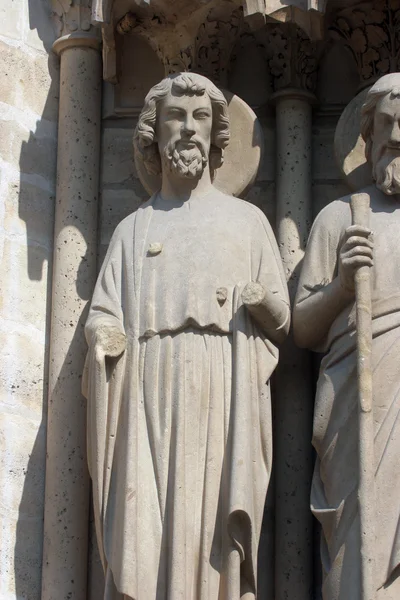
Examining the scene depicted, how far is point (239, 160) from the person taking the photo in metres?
8.24

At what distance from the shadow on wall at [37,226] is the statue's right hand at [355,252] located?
4.36 feet

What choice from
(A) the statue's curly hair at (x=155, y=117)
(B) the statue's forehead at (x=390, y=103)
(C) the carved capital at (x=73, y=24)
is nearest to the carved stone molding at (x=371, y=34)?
(B) the statue's forehead at (x=390, y=103)

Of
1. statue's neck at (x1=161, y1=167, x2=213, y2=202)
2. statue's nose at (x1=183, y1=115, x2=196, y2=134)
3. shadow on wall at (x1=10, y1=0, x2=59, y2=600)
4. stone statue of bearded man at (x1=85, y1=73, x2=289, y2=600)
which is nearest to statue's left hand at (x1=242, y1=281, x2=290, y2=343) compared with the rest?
stone statue of bearded man at (x1=85, y1=73, x2=289, y2=600)

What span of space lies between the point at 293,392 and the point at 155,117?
110cm

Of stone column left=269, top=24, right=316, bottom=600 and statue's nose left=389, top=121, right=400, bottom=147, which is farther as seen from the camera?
stone column left=269, top=24, right=316, bottom=600

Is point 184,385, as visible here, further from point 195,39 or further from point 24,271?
point 195,39

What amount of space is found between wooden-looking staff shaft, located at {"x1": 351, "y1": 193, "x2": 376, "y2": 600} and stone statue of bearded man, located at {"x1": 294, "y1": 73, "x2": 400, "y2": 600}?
0.24 feet

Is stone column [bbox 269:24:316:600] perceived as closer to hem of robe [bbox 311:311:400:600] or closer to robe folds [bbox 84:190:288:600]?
hem of robe [bbox 311:311:400:600]

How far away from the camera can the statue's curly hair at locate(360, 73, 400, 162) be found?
7823 mm

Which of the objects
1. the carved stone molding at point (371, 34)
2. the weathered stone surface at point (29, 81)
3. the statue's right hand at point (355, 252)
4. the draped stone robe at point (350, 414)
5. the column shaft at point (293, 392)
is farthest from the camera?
the weathered stone surface at point (29, 81)

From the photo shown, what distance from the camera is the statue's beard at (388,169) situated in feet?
25.7

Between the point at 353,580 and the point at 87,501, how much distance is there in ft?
3.97

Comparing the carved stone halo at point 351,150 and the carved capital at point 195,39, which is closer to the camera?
the carved stone halo at point 351,150

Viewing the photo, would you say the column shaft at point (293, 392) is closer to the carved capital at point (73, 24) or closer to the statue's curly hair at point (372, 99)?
the statue's curly hair at point (372, 99)
